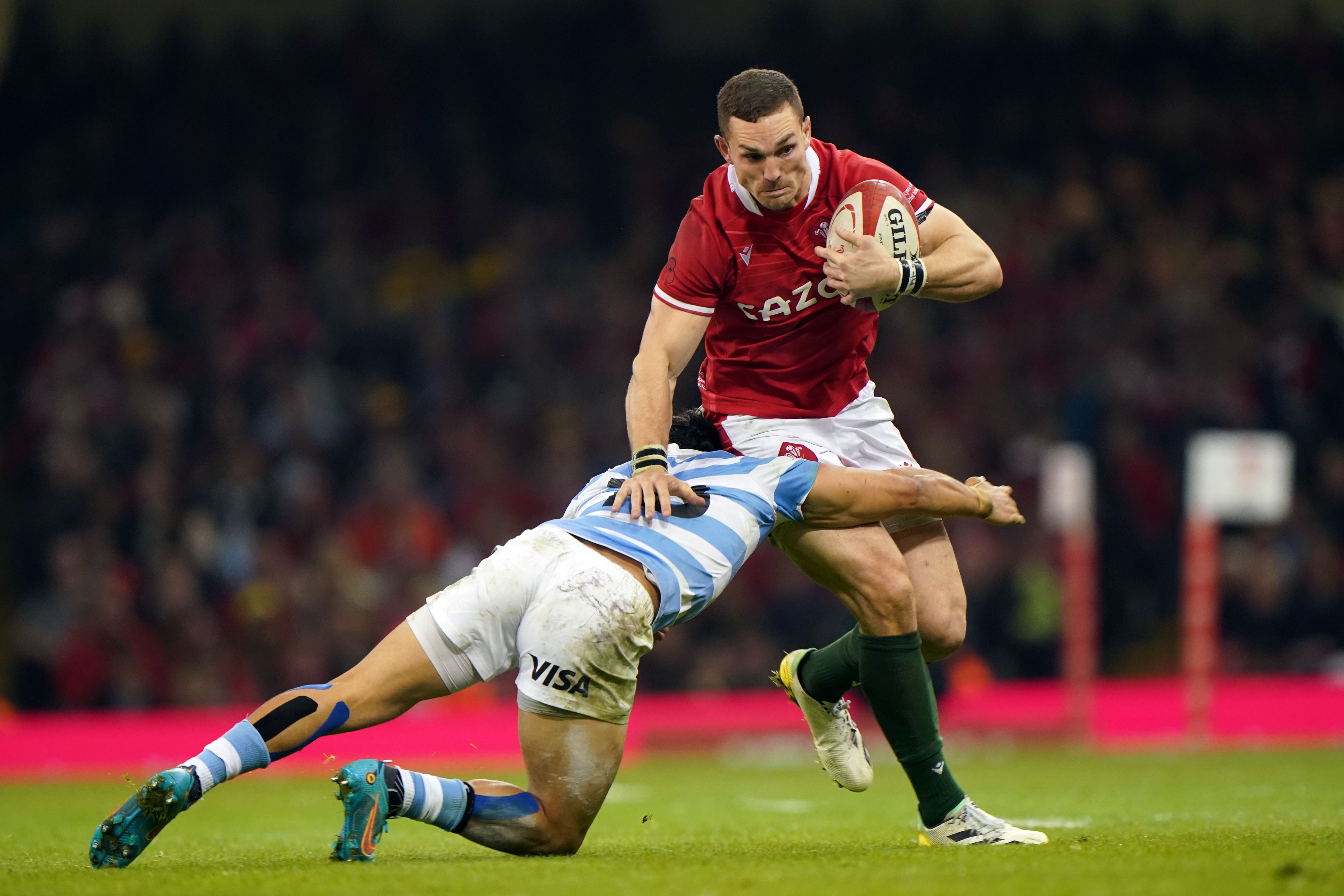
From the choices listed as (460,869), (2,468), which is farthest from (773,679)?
(2,468)

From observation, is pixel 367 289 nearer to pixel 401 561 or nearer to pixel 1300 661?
pixel 401 561

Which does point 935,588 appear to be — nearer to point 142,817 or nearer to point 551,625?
point 551,625

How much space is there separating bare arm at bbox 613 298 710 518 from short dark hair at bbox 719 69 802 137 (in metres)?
0.75

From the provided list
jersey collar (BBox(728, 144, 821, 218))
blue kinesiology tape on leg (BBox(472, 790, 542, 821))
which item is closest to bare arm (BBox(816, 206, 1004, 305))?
jersey collar (BBox(728, 144, 821, 218))

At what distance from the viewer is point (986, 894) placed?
3.95 m

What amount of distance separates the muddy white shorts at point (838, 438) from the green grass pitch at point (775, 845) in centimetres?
142

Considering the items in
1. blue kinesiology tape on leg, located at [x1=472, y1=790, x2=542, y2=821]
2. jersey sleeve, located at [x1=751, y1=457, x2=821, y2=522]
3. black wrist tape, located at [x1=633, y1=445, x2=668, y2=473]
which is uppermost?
black wrist tape, located at [x1=633, y1=445, x2=668, y2=473]

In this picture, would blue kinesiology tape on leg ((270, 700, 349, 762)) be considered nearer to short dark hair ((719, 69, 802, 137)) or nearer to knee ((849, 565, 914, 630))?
knee ((849, 565, 914, 630))

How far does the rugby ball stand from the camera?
18.6 ft

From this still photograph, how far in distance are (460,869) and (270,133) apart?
13.3m

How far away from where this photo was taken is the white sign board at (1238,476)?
13492 millimetres

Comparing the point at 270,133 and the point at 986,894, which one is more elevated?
the point at 270,133

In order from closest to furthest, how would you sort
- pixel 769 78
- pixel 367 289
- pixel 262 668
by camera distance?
pixel 769 78, pixel 262 668, pixel 367 289

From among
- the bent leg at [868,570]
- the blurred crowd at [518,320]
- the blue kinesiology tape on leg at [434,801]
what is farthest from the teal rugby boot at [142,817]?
the blurred crowd at [518,320]
